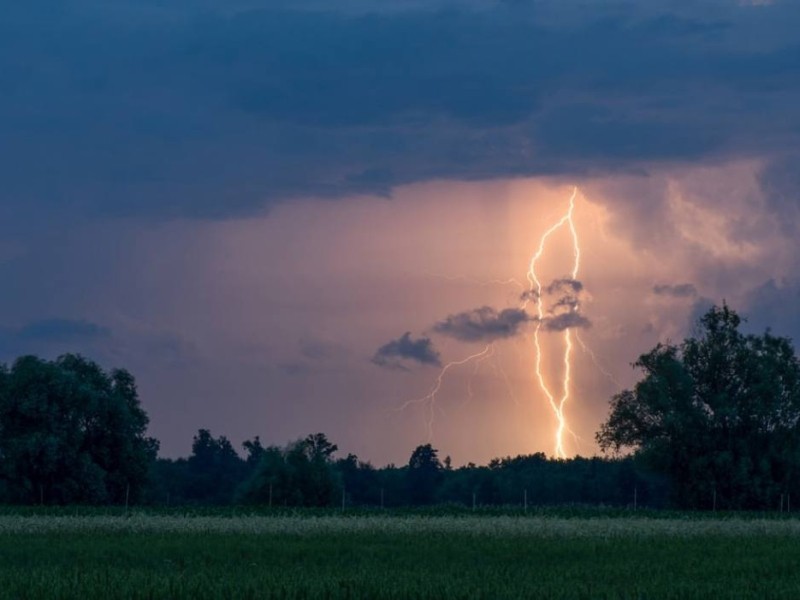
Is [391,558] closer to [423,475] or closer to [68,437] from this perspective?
[68,437]

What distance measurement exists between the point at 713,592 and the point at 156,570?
44.1 feet

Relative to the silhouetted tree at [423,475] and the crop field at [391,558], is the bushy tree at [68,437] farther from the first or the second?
the silhouetted tree at [423,475]

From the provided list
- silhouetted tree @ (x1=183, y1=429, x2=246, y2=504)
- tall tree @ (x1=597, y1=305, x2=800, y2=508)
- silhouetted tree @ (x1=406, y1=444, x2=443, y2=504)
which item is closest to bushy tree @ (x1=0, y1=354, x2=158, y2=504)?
tall tree @ (x1=597, y1=305, x2=800, y2=508)

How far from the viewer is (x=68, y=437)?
85.8 m

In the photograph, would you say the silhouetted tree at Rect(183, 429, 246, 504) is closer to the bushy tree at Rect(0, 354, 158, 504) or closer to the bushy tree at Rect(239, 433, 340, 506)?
the bushy tree at Rect(239, 433, 340, 506)

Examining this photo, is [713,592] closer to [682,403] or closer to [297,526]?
[297,526]

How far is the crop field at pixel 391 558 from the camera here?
85.8 ft

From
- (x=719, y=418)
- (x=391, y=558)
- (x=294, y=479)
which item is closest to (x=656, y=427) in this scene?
(x=719, y=418)

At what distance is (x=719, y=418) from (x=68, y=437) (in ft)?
136

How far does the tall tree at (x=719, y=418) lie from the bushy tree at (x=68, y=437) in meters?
31.4

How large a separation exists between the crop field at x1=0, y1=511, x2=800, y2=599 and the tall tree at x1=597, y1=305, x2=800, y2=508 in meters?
25.8

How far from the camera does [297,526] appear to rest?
49.9 metres

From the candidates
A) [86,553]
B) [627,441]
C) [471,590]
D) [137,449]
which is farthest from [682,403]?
[471,590]

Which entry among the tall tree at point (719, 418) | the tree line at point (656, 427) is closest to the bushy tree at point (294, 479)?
the tree line at point (656, 427)
